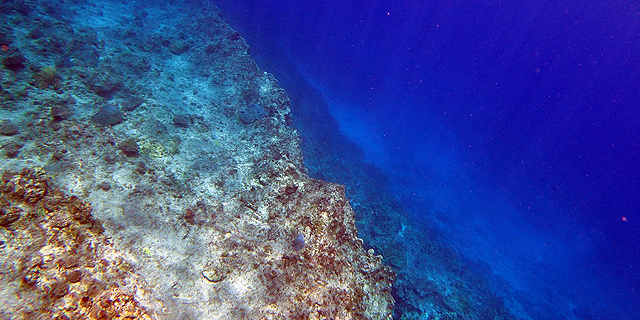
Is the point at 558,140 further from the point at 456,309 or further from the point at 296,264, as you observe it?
the point at 296,264

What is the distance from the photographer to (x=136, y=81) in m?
5.90

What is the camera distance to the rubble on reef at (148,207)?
2172 mm

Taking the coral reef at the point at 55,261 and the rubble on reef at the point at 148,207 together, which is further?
the rubble on reef at the point at 148,207

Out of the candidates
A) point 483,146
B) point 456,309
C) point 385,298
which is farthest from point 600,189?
point 385,298

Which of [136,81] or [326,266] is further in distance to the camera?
[136,81]

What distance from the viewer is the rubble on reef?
217 centimetres

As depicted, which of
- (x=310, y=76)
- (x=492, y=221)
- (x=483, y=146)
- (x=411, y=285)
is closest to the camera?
(x=411, y=285)

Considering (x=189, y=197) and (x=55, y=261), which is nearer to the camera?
(x=55, y=261)

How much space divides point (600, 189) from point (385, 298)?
5217cm

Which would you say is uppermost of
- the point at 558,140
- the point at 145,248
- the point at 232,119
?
the point at 558,140

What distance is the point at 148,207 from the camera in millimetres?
3248

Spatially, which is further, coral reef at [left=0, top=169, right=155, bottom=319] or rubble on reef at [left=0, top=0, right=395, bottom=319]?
rubble on reef at [left=0, top=0, right=395, bottom=319]

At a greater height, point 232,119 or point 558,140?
point 558,140

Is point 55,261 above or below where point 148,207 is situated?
above
